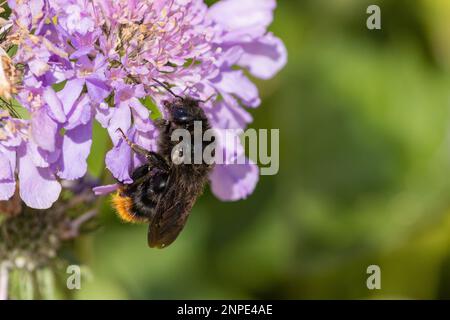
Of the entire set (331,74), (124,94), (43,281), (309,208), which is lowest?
(43,281)

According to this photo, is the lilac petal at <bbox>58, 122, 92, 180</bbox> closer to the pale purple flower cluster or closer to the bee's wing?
the pale purple flower cluster

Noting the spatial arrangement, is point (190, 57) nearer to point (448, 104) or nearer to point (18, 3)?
point (18, 3)

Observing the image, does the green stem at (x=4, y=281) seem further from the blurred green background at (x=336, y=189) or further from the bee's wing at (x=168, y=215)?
the blurred green background at (x=336, y=189)

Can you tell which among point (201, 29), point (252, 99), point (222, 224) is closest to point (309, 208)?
point (222, 224)

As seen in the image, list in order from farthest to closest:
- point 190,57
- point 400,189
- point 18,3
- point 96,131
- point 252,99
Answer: point 400,189, point 96,131, point 252,99, point 190,57, point 18,3

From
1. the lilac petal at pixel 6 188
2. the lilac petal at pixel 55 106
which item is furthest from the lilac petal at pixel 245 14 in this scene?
the lilac petal at pixel 6 188

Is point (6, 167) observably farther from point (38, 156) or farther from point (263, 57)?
point (263, 57)

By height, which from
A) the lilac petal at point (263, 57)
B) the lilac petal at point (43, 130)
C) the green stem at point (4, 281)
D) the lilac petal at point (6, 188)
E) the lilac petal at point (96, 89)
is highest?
the lilac petal at point (263, 57)
